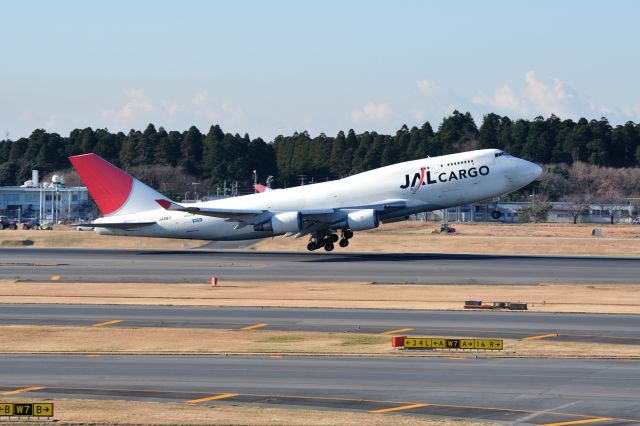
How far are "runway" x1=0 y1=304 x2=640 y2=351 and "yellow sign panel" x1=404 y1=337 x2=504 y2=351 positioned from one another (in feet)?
10.1

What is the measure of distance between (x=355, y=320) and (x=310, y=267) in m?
25.6

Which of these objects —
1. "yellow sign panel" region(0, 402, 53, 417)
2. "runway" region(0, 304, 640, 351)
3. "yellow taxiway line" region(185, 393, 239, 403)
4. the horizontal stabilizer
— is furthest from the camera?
the horizontal stabilizer

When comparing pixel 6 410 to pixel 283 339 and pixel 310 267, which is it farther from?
pixel 310 267

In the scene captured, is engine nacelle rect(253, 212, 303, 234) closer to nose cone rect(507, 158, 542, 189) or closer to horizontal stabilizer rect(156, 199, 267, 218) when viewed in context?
horizontal stabilizer rect(156, 199, 267, 218)

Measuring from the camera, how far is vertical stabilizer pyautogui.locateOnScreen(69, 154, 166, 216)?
74.8 m

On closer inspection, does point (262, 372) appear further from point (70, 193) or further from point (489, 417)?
point (70, 193)

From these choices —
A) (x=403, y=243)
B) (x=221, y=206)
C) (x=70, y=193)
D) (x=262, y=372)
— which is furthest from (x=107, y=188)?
(x=70, y=193)

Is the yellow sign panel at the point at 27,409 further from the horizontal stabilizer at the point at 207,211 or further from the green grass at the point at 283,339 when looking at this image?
the horizontal stabilizer at the point at 207,211

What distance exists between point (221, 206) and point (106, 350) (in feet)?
142

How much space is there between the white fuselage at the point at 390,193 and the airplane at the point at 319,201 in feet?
0.23

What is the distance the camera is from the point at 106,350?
3253 centimetres

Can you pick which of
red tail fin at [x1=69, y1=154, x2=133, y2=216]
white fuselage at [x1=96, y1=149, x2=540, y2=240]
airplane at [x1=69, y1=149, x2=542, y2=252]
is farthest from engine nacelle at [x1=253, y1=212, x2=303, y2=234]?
red tail fin at [x1=69, y1=154, x2=133, y2=216]

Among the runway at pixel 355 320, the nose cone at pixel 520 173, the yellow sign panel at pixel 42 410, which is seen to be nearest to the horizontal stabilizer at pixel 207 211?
the nose cone at pixel 520 173

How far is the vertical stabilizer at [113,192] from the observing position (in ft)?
245
